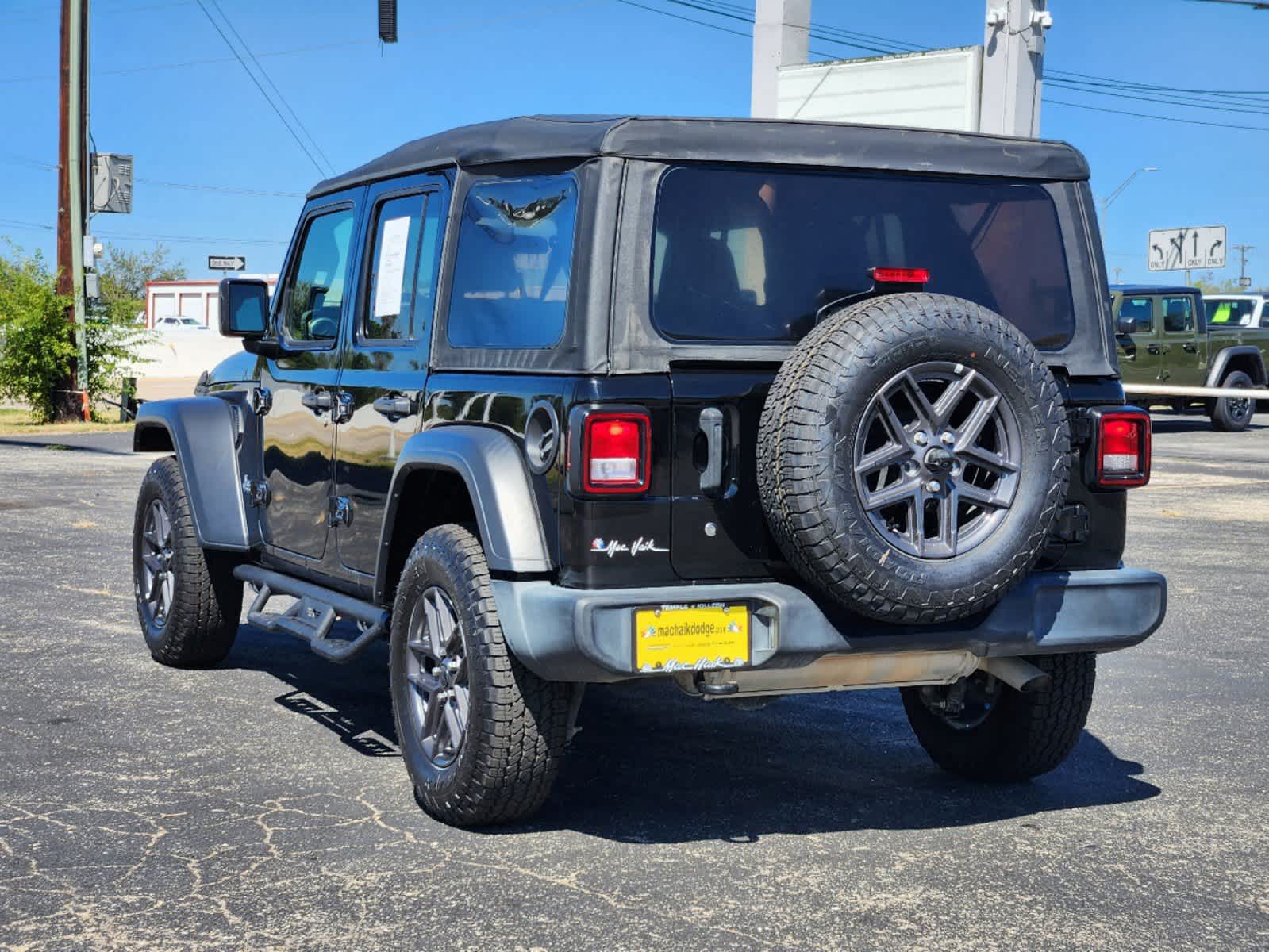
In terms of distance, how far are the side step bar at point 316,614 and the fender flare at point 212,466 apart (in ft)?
0.64

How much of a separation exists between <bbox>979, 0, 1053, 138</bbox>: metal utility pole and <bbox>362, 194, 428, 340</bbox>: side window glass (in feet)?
40.1

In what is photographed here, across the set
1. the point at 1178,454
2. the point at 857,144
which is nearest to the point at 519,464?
the point at 857,144

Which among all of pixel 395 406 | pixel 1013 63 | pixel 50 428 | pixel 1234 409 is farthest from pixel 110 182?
pixel 395 406

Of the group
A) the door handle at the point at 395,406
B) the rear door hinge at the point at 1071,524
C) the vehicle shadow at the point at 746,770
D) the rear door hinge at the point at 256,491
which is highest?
the door handle at the point at 395,406

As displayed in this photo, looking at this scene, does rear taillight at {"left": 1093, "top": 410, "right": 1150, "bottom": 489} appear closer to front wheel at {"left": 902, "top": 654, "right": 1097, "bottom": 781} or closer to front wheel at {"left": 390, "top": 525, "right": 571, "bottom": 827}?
front wheel at {"left": 902, "top": 654, "right": 1097, "bottom": 781}

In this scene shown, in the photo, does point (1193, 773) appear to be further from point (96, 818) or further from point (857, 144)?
point (96, 818)

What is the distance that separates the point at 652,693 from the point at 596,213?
8.93 ft

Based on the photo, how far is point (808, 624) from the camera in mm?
4316

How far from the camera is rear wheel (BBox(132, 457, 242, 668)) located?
6707 millimetres

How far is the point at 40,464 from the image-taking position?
696 inches

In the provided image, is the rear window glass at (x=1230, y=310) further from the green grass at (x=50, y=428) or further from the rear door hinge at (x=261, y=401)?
the rear door hinge at (x=261, y=401)

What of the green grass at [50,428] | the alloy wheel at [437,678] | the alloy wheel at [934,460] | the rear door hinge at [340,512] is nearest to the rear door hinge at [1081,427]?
the alloy wheel at [934,460]

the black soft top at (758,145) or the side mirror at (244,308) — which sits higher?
the black soft top at (758,145)

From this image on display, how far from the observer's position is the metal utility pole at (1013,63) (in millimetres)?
16844
